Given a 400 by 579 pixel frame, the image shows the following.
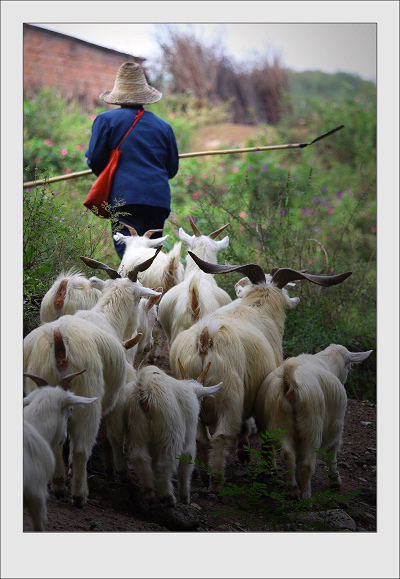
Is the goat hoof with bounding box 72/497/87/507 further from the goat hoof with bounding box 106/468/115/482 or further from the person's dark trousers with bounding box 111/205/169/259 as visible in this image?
the person's dark trousers with bounding box 111/205/169/259

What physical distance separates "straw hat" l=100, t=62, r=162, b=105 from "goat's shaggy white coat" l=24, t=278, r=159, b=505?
106 inches

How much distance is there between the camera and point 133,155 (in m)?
5.43

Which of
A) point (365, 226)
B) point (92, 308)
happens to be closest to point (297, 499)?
point (92, 308)

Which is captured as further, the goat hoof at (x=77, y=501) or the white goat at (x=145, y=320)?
the white goat at (x=145, y=320)

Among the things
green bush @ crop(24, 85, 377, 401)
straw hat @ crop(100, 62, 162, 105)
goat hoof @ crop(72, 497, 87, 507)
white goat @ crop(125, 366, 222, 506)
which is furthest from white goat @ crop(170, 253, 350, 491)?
straw hat @ crop(100, 62, 162, 105)

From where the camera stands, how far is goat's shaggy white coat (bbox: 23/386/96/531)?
8.95 ft

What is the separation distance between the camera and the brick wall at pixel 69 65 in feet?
15.7

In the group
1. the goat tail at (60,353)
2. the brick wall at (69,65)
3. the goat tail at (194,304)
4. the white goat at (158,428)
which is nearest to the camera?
the goat tail at (60,353)

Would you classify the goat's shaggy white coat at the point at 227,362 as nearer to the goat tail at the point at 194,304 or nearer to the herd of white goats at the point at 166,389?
the herd of white goats at the point at 166,389

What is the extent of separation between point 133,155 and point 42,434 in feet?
10.4

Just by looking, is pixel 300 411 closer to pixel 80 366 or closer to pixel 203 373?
pixel 203 373

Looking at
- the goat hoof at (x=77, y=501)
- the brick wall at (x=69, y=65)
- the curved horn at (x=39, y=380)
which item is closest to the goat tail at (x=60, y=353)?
the curved horn at (x=39, y=380)

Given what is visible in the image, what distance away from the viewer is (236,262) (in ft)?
20.5

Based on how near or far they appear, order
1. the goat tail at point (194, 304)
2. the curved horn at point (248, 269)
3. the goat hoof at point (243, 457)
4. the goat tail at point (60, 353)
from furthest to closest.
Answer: the goat tail at point (194, 304), the goat hoof at point (243, 457), the curved horn at point (248, 269), the goat tail at point (60, 353)
